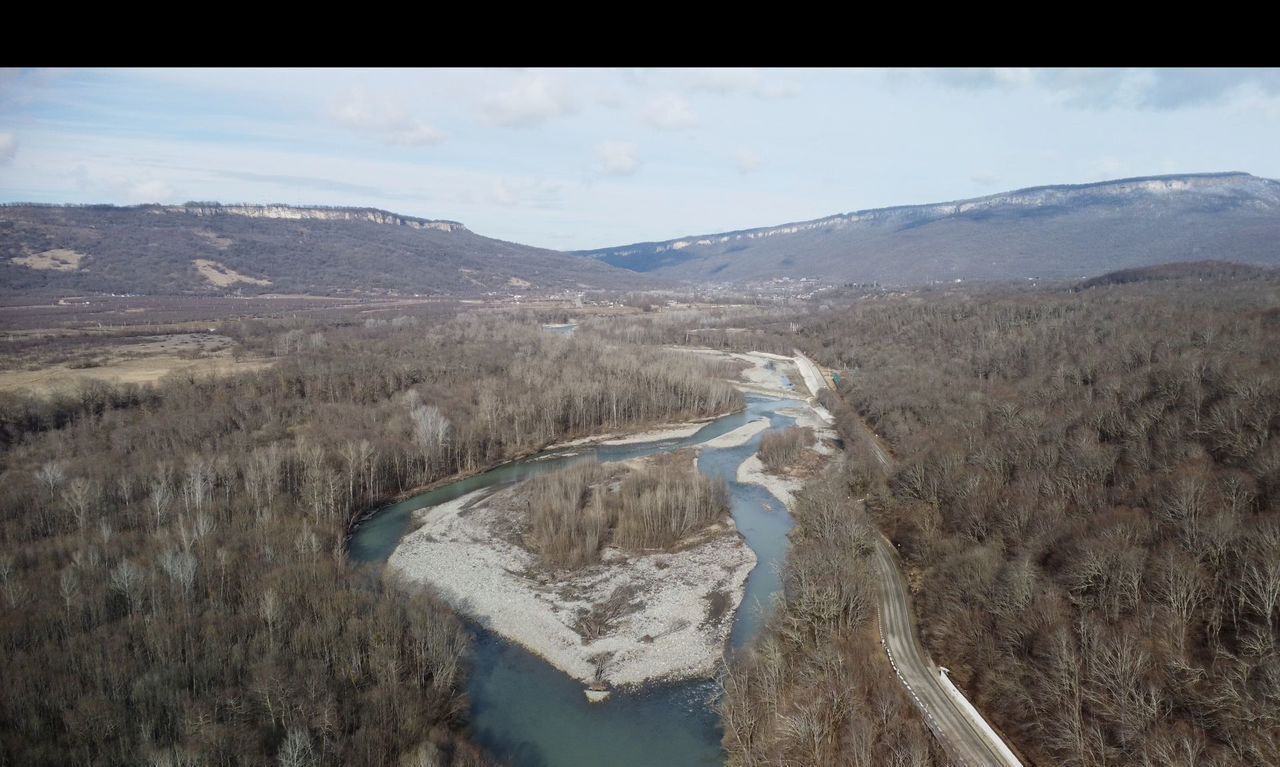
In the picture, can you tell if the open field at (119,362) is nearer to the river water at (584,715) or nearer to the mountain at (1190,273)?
the river water at (584,715)

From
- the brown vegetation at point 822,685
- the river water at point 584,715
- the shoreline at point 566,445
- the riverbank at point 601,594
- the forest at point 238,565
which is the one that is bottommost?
the river water at point 584,715

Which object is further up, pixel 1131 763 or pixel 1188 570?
pixel 1188 570

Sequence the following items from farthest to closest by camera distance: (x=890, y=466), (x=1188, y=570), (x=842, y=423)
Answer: (x=842, y=423) → (x=890, y=466) → (x=1188, y=570)

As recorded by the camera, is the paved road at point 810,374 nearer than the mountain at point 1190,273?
Yes

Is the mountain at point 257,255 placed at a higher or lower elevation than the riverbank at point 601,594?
higher

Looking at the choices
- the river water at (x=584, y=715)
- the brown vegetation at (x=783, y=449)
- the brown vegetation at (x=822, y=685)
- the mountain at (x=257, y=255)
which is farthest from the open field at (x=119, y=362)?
the mountain at (x=257, y=255)

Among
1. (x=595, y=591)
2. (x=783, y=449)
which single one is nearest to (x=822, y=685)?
(x=595, y=591)

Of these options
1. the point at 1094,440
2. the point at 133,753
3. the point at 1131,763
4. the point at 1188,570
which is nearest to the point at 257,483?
the point at 133,753

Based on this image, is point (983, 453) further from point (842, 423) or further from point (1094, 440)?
point (842, 423)
